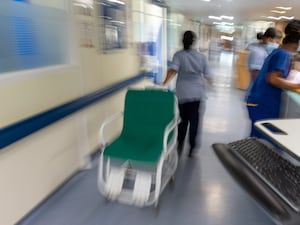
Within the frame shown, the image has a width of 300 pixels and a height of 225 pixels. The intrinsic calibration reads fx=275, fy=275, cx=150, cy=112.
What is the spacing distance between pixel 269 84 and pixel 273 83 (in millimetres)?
96

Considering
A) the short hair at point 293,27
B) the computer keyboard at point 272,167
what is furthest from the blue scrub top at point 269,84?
the computer keyboard at point 272,167

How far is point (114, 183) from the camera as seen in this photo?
231 centimetres

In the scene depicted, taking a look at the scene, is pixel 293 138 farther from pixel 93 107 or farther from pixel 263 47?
pixel 263 47

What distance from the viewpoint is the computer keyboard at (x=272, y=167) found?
0.85m

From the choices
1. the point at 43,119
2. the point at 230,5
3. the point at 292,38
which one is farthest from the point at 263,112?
the point at 230,5

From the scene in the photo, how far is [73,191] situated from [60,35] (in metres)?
1.46

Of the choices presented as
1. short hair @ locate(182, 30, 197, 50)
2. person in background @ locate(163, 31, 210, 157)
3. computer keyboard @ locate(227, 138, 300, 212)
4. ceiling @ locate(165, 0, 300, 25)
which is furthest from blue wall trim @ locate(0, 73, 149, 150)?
ceiling @ locate(165, 0, 300, 25)

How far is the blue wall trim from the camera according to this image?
1820 mm

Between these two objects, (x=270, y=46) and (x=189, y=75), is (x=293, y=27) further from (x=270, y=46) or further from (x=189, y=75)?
(x=270, y=46)

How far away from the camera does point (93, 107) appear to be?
3.09 meters

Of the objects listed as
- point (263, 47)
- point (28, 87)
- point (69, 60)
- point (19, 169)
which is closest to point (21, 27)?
point (28, 87)

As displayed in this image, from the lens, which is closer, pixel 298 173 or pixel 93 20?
pixel 298 173

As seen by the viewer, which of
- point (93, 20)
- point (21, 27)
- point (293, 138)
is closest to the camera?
point (293, 138)

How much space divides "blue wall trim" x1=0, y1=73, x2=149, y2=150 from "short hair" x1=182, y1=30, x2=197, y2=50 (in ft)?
3.42
